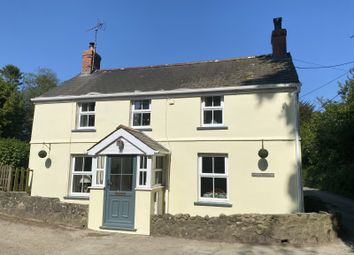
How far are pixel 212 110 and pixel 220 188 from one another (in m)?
3.45

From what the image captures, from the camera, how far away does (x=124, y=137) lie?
1259 cm

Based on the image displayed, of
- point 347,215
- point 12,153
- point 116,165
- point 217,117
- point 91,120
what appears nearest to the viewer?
point 116,165

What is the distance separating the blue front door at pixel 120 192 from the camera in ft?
39.7

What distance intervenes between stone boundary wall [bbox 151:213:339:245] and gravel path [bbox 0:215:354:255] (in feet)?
1.18

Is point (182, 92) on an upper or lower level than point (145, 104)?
upper

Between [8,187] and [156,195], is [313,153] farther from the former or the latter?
[8,187]

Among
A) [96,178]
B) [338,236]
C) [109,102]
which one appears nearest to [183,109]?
[109,102]

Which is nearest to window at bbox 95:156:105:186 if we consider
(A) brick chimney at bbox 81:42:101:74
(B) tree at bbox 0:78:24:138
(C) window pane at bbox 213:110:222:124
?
(C) window pane at bbox 213:110:222:124

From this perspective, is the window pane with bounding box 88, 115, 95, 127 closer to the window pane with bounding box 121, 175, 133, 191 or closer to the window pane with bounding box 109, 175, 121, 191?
the window pane with bounding box 109, 175, 121, 191

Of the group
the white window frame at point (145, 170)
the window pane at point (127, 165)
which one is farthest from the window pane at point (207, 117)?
the window pane at point (127, 165)

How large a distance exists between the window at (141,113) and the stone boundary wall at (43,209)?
4.54 meters

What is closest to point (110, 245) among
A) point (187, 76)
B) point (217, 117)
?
point (217, 117)

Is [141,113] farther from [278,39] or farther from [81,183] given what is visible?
[278,39]

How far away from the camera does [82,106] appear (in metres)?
15.9
